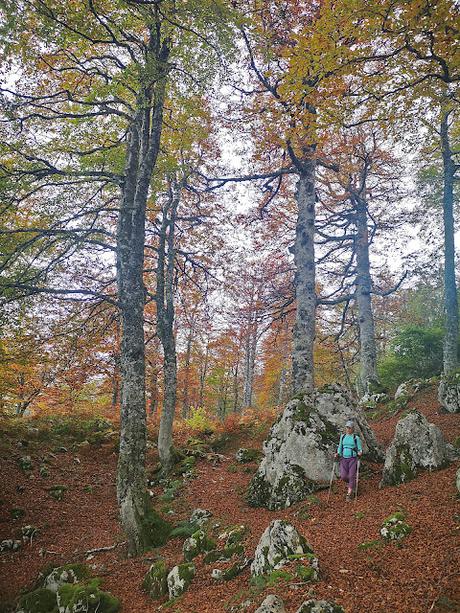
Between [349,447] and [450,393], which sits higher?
[450,393]

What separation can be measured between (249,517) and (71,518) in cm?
423

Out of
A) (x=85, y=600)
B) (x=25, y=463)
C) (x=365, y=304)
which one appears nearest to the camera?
(x=85, y=600)

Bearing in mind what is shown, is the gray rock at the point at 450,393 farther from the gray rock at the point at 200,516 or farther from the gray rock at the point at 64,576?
the gray rock at the point at 64,576

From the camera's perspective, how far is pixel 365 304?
570 inches

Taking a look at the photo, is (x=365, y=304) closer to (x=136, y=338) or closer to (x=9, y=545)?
(x=136, y=338)

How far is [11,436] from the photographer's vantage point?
419 inches

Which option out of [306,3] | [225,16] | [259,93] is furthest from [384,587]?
[306,3]

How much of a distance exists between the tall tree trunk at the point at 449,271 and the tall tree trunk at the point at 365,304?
275 centimetres

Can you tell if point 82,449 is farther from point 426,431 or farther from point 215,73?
point 215,73

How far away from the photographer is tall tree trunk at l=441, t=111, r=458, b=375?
1181cm

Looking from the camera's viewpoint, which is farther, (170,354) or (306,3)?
(170,354)

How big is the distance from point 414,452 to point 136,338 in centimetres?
554

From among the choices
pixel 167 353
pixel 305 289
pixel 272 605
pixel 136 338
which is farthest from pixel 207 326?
pixel 272 605

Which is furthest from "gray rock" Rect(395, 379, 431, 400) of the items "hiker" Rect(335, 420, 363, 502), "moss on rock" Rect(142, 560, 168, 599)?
"moss on rock" Rect(142, 560, 168, 599)
